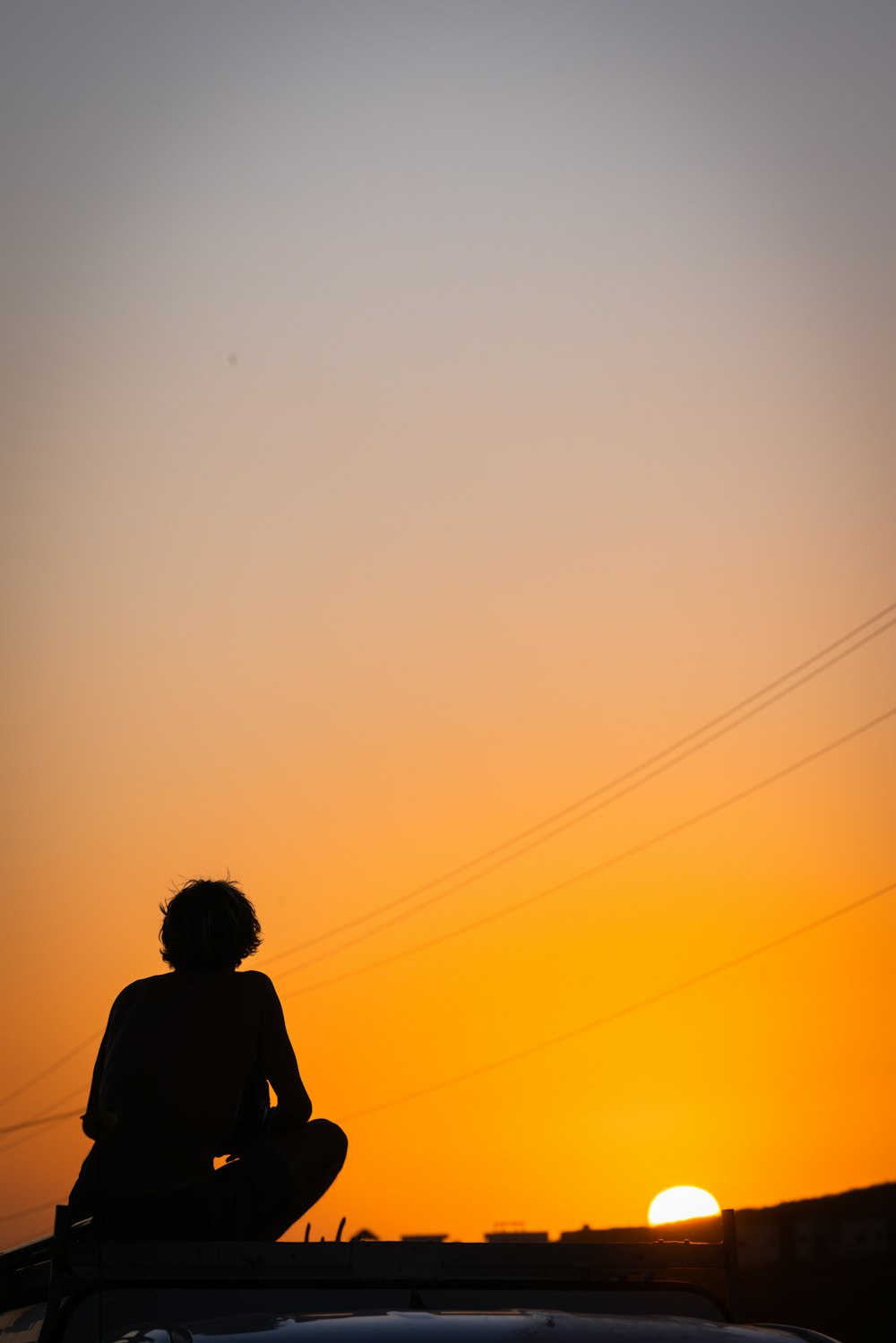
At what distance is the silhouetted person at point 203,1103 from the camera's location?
15.0 feet

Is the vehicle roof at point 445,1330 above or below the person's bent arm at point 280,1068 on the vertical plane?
below

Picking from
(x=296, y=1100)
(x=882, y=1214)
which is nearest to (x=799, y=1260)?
(x=882, y=1214)

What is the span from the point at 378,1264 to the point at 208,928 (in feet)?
5.16

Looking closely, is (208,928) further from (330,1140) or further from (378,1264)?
(378,1264)

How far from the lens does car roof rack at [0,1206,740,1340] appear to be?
3781 mm

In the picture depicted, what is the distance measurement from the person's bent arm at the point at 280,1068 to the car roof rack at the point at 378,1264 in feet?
3.31

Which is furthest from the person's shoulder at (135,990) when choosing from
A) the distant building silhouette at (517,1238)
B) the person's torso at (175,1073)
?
the distant building silhouette at (517,1238)

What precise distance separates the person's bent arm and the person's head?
6.6 inches

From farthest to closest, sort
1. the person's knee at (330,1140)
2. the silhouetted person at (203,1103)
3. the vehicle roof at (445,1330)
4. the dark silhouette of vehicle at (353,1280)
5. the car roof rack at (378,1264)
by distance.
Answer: the person's knee at (330,1140) → the silhouetted person at (203,1103) → the car roof rack at (378,1264) → the dark silhouette of vehicle at (353,1280) → the vehicle roof at (445,1330)

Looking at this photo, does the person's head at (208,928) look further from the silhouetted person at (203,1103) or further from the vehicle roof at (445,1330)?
the vehicle roof at (445,1330)

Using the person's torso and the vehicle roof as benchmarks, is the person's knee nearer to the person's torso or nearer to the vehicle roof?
the person's torso

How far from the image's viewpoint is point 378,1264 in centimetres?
388

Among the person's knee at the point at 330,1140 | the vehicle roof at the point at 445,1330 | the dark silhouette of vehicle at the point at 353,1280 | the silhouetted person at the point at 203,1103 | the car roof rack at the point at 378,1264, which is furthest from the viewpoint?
the person's knee at the point at 330,1140

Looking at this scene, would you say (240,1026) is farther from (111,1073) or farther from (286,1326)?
(286,1326)
